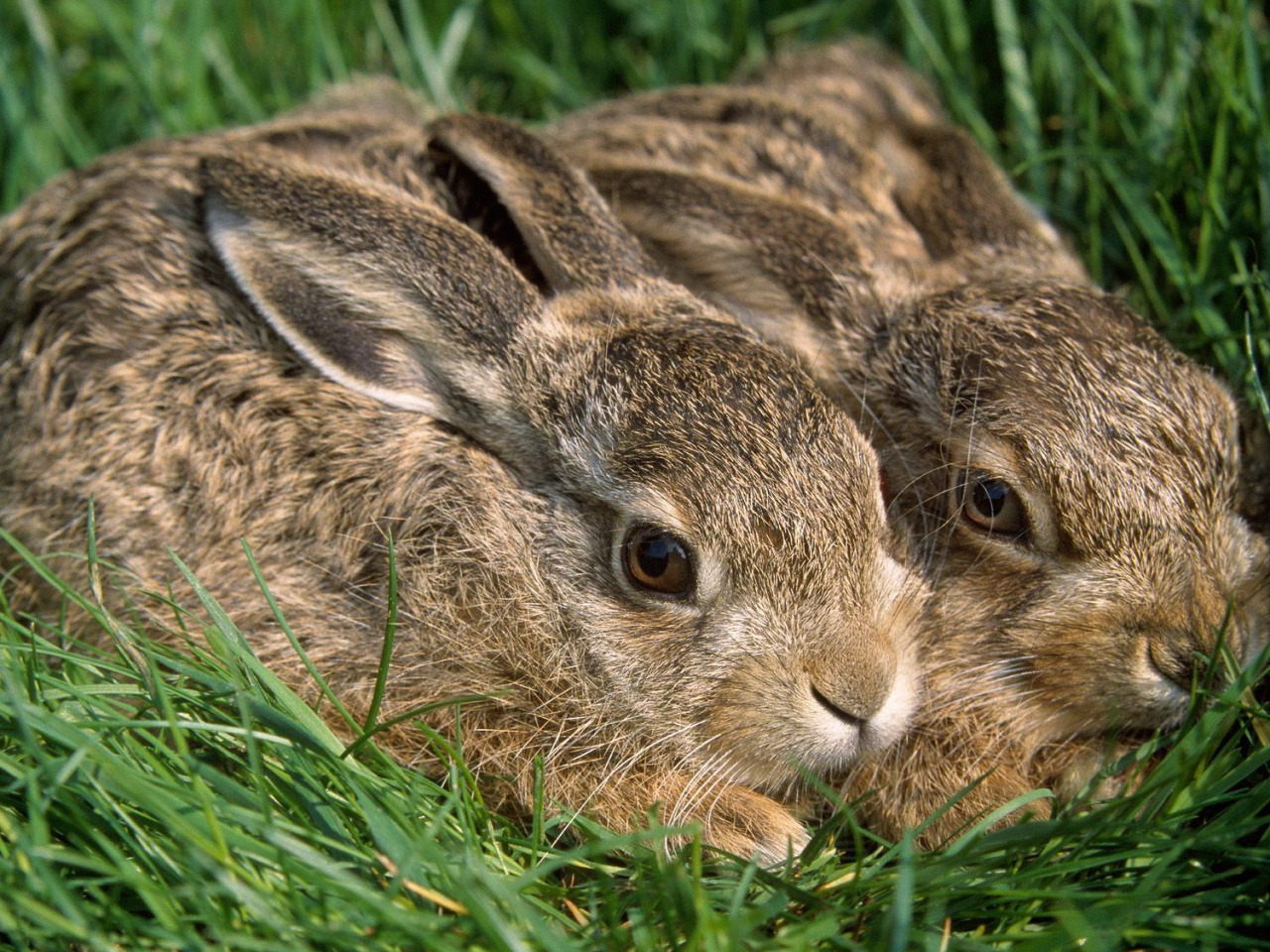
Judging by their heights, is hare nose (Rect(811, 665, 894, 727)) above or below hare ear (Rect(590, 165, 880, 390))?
below

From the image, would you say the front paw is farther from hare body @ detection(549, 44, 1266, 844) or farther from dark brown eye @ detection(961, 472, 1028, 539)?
dark brown eye @ detection(961, 472, 1028, 539)

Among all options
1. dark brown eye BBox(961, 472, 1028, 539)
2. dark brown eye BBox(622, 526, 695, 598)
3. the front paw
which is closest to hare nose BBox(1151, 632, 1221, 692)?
dark brown eye BBox(961, 472, 1028, 539)

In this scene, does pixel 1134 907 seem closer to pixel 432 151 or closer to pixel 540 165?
pixel 540 165

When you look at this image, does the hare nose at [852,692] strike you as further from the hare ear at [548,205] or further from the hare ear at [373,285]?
the hare ear at [548,205]

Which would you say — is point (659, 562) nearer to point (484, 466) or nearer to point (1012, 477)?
point (484, 466)

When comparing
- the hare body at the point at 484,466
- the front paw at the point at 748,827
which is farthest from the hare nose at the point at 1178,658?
the front paw at the point at 748,827

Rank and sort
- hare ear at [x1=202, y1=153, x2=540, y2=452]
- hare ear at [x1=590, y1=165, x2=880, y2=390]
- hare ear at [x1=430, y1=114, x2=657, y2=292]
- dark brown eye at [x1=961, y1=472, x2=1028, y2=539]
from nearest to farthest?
dark brown eye at [x1=961, y1=472, x2=1028, y2=539] → hare ear at [x1=202, y1=153, x2=540, y2=452] → hare ear at [x1=430, y1=114, x2=657, y2=292] → hare ear at [x1=590, y1=165, x2=880, y2=390]
